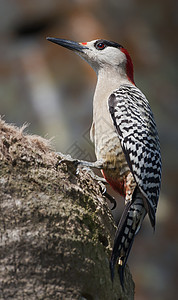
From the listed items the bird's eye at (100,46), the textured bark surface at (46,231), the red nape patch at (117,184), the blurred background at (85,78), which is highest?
the blurred background at (85,78)

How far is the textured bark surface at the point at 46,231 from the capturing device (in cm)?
259

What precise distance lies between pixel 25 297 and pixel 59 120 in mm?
5190

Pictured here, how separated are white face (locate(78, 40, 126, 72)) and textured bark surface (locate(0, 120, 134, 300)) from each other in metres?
1.89

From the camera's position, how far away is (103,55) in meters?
4.80

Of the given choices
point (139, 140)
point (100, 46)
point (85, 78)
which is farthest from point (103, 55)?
point (85, 78)

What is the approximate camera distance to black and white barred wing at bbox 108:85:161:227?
359 cm

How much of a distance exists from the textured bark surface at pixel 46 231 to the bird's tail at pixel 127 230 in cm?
5

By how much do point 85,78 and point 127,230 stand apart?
15.4ft

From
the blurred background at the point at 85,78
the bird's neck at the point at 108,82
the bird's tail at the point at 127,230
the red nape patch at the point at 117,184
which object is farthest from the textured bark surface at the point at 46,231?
the blurred background at the point at 85,78

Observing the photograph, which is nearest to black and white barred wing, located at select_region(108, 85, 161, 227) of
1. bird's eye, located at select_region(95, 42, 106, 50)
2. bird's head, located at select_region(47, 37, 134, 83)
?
bird's head, located at select_region(47, 37, 134, 83)

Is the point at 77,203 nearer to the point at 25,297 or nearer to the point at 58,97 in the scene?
the point at 25,297

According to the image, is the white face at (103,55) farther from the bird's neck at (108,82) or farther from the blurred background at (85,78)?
the blurred background at (85,78)

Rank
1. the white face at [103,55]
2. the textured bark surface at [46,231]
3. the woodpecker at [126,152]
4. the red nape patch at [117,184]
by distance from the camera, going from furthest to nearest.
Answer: the white face at [103,55], the red nape patch at [117,184], the woodpecker at [126,152], the textured bark surface at [46,231]

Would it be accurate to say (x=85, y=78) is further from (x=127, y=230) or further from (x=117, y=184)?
(x=127, y=230)
